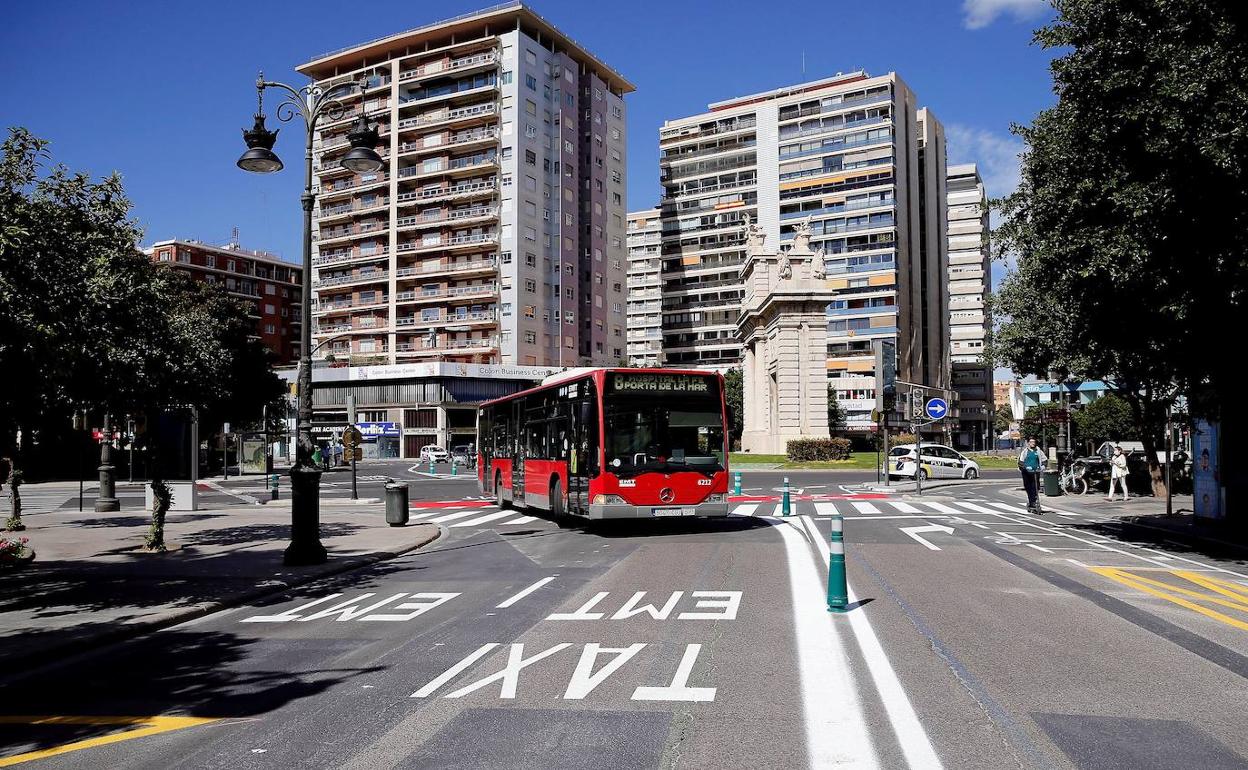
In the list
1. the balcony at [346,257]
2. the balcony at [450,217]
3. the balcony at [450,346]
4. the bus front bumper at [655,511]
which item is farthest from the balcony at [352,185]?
the bus front bumper at [655,511]

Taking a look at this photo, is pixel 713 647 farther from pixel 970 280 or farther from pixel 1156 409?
pixel 970 280

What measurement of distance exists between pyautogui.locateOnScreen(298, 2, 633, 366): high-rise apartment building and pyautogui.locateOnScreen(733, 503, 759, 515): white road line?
52.8 metres

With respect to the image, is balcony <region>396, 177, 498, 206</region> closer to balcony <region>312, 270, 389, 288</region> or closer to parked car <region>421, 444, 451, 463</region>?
balcony <region>312, 270, 389, 288</region>

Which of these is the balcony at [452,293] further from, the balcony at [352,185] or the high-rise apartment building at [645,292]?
the high-rise apartment building at [645,292]

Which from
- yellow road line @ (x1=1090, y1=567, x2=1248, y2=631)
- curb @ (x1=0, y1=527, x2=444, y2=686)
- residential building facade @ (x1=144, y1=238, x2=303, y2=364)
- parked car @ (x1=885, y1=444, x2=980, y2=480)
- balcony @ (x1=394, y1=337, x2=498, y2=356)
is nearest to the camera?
curb @ (x1=0, y1=527, x2=444, y2=686)

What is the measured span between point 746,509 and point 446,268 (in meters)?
58.8

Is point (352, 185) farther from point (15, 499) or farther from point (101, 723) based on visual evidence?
point (101, 723)

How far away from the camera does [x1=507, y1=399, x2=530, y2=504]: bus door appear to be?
21.7 m

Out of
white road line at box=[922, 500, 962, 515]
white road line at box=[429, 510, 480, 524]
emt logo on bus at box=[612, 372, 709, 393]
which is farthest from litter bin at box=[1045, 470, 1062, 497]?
white road line at box=[429, 510, 480, 524]

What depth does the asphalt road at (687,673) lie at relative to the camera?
16.6 ft

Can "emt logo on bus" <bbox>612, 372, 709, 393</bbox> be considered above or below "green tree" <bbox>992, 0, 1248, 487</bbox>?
below

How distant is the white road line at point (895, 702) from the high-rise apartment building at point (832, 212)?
79.1 meters

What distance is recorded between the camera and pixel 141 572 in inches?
491

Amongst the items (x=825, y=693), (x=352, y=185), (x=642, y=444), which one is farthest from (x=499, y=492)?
(x=352, y=185)
